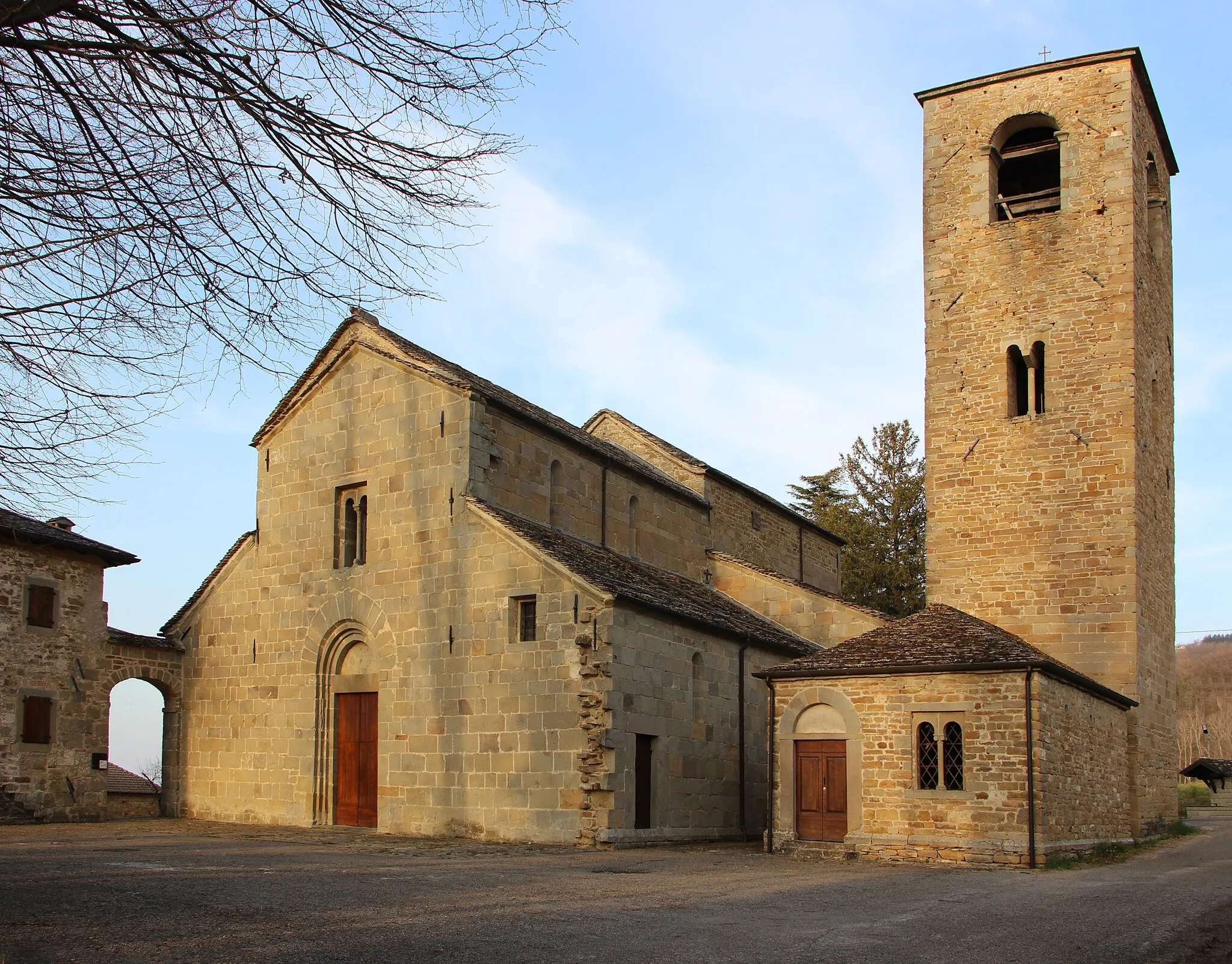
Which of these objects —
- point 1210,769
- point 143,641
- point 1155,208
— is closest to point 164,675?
point 143,641

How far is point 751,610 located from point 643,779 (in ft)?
29.5

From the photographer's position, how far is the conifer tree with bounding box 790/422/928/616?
5300cm

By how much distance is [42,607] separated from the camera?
25547mm

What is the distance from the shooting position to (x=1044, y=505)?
2677 centimetres

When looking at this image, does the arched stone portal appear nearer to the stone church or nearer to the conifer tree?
the stone church

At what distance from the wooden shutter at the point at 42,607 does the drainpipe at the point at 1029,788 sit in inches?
790

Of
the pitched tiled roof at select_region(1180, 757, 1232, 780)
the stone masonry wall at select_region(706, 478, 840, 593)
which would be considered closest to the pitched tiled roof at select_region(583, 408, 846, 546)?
the stone masonry wall at select_region(706, 478, 840, 593)

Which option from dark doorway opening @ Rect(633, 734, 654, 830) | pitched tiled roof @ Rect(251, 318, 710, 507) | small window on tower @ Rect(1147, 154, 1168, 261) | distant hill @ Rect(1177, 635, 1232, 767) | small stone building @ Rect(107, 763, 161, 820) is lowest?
distant hill @ Rect(1177, 635, 1232, 767)

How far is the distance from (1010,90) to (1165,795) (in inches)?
700

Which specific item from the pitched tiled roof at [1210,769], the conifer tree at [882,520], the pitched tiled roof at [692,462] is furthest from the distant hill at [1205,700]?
the pitched tiled roof at [692,462]

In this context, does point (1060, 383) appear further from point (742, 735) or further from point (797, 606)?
point (742, 735)

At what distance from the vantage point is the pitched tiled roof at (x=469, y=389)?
25.0 metres

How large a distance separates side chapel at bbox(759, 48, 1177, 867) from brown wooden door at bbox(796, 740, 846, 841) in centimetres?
3

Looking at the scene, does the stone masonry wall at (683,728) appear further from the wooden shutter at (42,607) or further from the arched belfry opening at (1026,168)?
the wooden shutter at (42,607)
